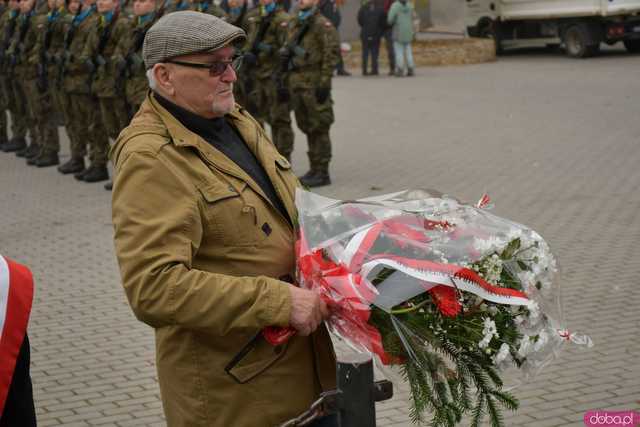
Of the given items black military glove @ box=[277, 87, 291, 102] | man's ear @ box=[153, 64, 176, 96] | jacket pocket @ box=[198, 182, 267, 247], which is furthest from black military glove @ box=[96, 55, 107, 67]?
jacket pocket @ box=[198, 182, 267, 247]

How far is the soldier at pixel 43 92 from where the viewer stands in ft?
47.4

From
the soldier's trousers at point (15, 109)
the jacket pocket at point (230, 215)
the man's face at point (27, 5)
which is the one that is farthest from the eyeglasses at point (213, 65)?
the soldier's trousers at point (15, 109)

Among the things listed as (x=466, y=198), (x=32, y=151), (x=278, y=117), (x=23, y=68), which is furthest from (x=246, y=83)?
(x=32, y=151)

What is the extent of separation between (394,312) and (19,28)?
13800 mm

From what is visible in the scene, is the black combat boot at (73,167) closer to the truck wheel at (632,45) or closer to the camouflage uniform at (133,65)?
the camouflage uniform at (133,65)

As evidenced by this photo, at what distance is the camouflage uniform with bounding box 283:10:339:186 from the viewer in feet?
38.4

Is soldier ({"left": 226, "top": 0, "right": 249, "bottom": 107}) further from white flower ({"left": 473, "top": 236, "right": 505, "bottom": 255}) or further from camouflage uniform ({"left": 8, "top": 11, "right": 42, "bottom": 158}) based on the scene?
white flower ({"left": 473, "top": 236, "right": 505, "bottom": 255})

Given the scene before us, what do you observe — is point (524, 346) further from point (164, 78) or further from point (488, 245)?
point (164, 78)

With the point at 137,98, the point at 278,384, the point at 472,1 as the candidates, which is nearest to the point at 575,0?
the point at 472,1

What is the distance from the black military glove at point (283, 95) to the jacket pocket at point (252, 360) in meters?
9.20

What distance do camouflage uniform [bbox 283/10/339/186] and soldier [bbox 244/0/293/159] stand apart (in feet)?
0.83

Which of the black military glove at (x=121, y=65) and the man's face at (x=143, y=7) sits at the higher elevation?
the man's face at (x=143, y=7)

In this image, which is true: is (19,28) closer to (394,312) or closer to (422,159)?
(422,159)

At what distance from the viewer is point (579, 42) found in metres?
25.0
